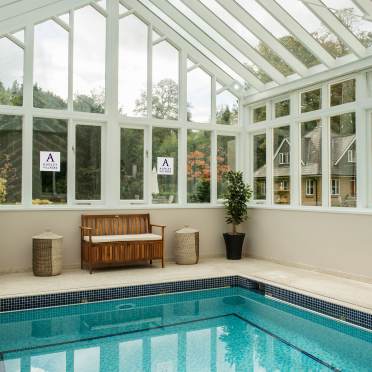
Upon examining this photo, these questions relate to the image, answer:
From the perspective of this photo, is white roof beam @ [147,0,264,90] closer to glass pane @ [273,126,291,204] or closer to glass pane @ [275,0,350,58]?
glass pane @ [273,126,291,204]

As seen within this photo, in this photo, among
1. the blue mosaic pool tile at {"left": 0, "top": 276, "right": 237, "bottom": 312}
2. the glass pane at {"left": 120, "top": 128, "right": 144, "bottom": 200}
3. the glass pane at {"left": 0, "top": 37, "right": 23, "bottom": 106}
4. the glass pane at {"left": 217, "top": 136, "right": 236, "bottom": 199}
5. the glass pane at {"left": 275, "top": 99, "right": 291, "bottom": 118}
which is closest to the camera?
the blue mosaic pool tile at {"left": 0, "top": 276, "right": 237, "bottom": 312}

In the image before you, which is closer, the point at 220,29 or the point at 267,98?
the point at 220,29

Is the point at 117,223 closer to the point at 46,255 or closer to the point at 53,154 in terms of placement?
the point at 46,255

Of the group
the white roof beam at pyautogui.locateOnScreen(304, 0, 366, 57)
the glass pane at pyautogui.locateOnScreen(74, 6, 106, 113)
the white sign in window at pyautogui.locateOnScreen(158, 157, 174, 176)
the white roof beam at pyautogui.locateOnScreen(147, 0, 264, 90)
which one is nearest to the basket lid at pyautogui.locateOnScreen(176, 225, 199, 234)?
the white sign in window at pyautogui.locateOnScreen(158, 157, 174, 176)

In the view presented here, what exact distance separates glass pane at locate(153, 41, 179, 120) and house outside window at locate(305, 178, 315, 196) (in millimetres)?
2808

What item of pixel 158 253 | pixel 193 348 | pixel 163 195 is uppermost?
pixel 163 195

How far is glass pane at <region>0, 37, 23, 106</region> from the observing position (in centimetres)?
704

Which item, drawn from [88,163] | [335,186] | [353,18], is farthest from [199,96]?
[353,18]

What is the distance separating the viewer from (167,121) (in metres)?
8.26

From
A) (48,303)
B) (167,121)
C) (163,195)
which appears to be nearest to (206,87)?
(167,121)

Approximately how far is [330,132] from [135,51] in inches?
150

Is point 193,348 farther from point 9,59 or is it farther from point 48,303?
point 9,59

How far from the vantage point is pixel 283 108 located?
8117 millimetres

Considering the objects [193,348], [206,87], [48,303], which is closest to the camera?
[193,348]
